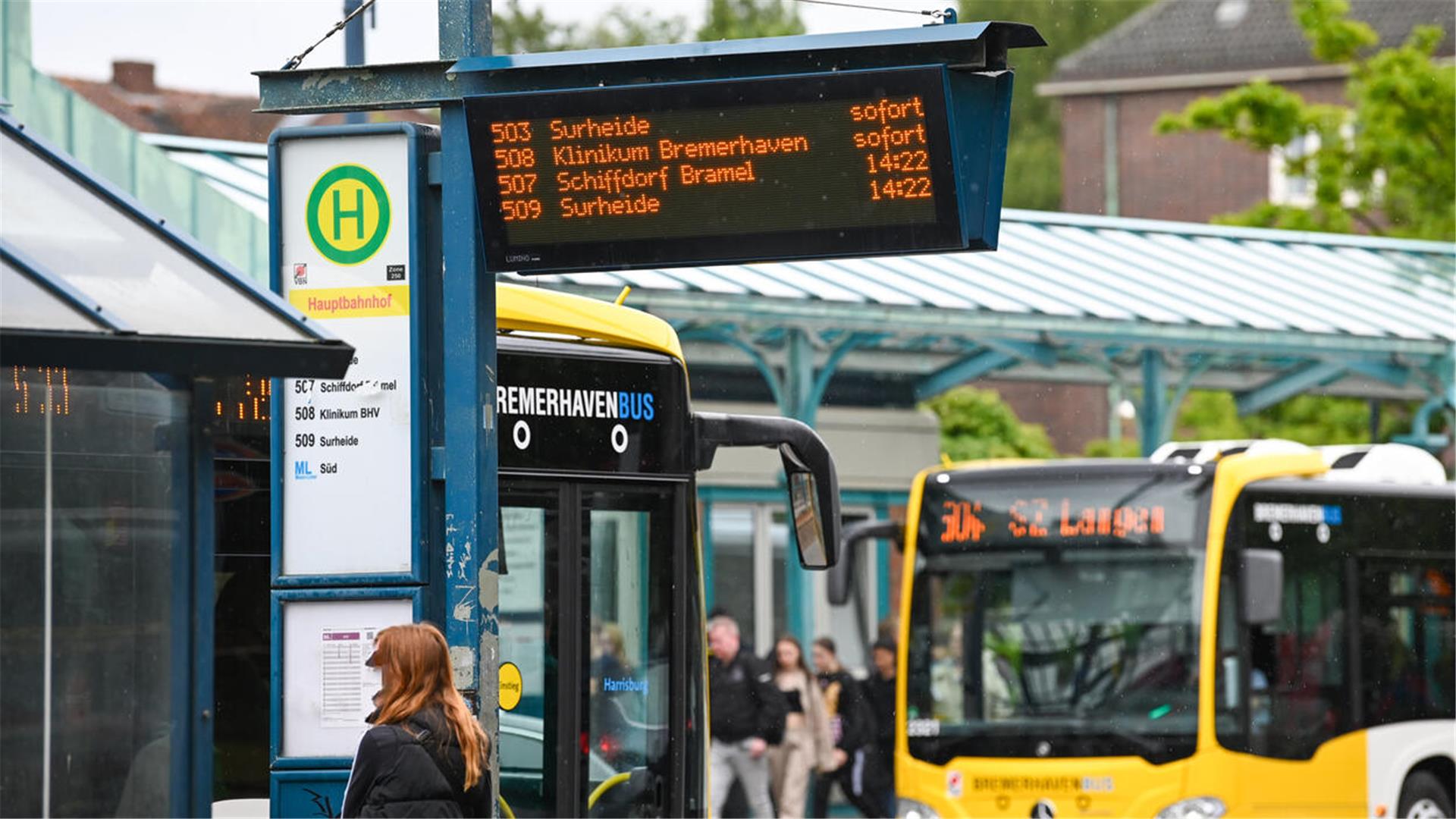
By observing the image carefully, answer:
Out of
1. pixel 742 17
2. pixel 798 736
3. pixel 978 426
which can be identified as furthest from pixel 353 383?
pixel 742 17

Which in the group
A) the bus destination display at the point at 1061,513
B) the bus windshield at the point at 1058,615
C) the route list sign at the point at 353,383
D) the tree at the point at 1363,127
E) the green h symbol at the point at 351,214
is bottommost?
the bus windshield at the point at 1058,615

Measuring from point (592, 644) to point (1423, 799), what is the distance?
942cm

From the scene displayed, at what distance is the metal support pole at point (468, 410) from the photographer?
6293mm

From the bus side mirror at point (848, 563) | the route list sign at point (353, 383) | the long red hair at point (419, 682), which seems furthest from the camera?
the bus side mirror at point (848, 563)

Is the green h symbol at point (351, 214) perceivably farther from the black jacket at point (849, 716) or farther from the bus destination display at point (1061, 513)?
the black jacket at point (849, 716)

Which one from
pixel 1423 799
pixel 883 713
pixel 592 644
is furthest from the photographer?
pixel 883 713

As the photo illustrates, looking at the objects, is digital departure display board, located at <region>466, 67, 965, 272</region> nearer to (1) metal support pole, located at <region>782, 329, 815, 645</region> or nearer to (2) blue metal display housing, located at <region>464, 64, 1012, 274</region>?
(2) blue metal display housing, located at <region>464, 64, 1012, 274</region>

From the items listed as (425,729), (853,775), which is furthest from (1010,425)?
(425,729)

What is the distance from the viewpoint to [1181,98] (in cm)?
5309

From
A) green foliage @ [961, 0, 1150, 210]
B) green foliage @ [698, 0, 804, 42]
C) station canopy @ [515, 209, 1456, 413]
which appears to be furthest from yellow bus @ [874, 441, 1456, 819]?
green foliage @ [698, 0, 804, 42]

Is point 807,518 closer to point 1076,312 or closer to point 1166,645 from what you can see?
point 1166,645

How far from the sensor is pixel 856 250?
6129mm

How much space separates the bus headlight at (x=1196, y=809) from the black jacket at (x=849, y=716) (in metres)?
2.83

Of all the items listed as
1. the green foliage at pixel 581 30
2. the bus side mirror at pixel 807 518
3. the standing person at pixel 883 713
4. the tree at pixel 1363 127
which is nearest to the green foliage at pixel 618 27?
the green foliage at pixel 581 30
